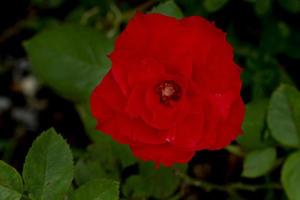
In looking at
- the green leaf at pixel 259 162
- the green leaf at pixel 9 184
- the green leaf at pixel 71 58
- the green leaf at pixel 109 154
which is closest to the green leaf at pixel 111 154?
the green leaf at pixel 109 154

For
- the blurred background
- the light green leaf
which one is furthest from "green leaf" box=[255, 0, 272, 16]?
the light green leaf

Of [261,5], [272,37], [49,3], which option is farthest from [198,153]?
[49,3]

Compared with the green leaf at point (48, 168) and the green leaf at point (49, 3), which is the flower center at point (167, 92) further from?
the green leaf at point (49, 3)

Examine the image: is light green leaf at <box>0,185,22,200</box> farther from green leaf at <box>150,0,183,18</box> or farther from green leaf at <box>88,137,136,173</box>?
green leaf at <box>150,0,183,18</box>

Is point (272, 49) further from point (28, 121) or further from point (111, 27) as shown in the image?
point (28, 121)

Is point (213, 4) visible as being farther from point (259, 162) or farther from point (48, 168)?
point (48, 168)
